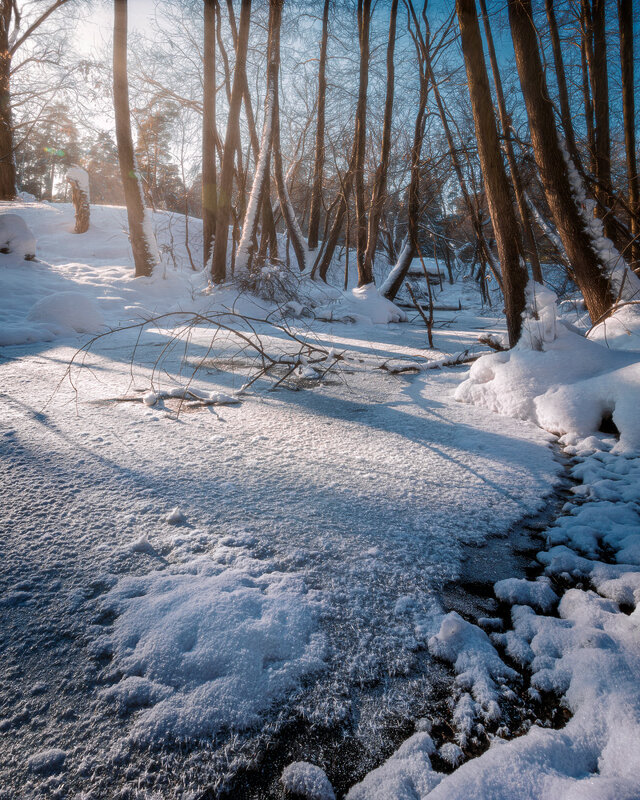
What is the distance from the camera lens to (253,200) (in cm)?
667

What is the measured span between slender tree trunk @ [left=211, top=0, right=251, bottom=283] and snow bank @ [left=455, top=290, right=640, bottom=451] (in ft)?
17.9

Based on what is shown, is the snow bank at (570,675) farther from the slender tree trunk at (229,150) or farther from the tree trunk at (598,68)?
the slender tree trunk at (229,150)

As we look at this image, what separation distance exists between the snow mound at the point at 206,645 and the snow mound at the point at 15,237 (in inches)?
344

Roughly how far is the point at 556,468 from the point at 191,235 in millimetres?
13954

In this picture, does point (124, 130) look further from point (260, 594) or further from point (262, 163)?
point (260, 594)

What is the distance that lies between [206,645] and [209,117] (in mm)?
8810

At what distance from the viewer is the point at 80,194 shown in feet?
33.9

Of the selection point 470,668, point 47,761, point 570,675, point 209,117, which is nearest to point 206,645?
point 47,761

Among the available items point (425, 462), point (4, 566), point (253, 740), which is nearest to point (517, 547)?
point (425, 462)

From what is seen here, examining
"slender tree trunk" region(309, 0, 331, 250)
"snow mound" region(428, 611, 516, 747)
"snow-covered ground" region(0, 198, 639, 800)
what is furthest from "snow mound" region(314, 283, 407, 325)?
"snow mound" region(428, 611, 516, 747)

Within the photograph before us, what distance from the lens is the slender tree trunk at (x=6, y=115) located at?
9555 mm

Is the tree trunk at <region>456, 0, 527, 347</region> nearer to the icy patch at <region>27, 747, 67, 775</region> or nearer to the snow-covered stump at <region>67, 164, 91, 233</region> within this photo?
the icy patch at <region>27, 747, 67, 775</region>

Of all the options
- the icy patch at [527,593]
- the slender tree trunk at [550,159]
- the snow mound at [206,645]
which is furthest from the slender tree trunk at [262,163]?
the icy patch at [527,593]

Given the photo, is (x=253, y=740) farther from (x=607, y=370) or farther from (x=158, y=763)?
(x=607, y=370)
